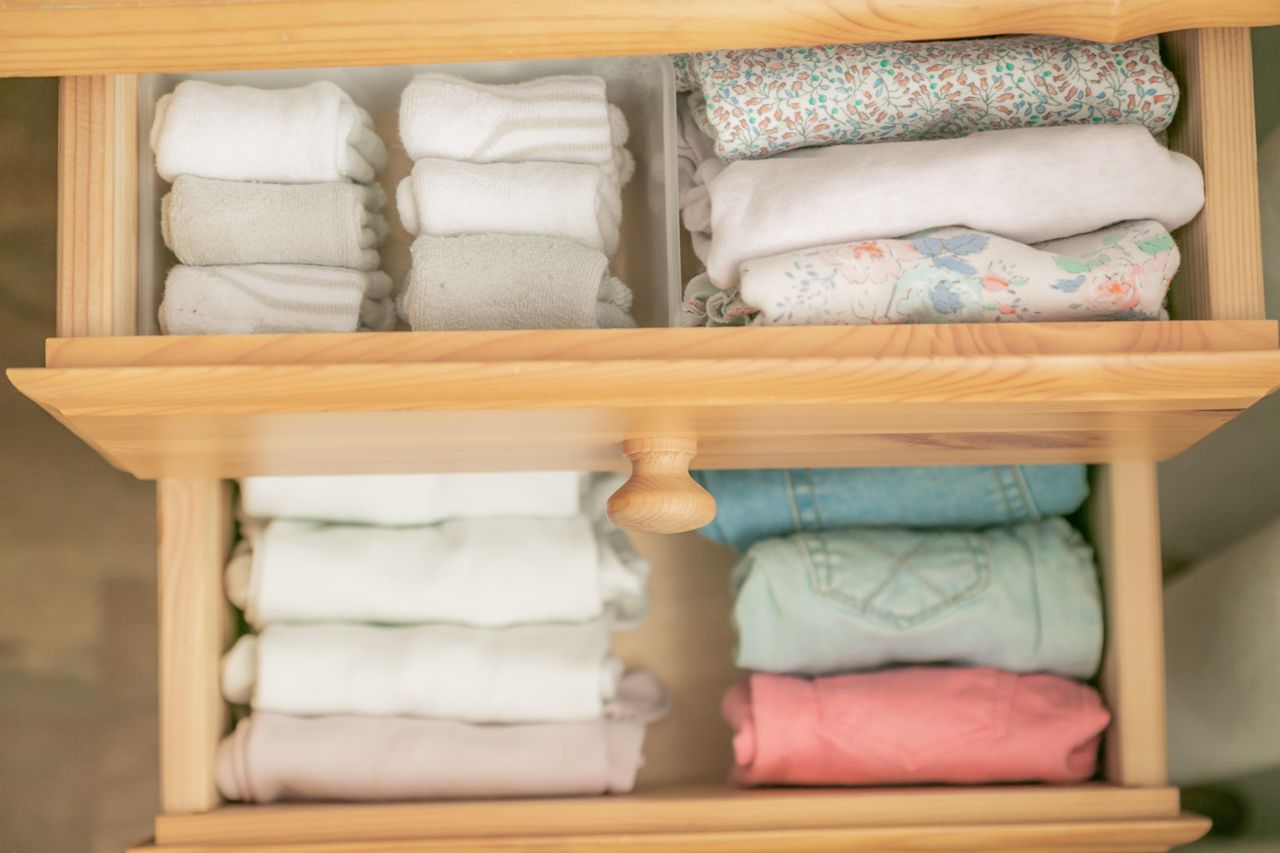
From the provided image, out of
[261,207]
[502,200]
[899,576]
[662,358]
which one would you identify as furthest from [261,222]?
[899,576]

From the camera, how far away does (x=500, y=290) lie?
65 cm

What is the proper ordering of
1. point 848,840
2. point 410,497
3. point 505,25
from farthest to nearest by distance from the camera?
1. point 410,497
2. point 848,840
3. point 505,25

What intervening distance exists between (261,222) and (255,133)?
53mm

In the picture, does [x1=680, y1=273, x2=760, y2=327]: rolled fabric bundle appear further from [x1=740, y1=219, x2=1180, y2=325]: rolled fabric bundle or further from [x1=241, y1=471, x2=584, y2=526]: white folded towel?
[x1=241, y1=471, x2=584, y2=526]: white folded towel

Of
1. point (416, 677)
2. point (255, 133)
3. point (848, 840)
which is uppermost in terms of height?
point (255, 133)

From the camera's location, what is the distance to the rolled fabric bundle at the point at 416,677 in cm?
82

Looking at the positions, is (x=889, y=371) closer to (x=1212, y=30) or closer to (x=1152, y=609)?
(x=1212, y=30)

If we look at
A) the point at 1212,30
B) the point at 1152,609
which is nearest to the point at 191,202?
the point at 1212,30

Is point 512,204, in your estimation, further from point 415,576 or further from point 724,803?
point 724,803

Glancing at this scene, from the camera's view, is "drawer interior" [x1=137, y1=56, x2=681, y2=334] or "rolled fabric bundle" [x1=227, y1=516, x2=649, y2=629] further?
"rolled fabric bundle" [x1=227, y1=516, x2=649, y2=629]

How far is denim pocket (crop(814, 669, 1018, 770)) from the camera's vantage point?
80cm

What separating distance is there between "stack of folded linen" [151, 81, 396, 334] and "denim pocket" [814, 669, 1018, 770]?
43 centimetres

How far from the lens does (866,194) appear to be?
62 cm

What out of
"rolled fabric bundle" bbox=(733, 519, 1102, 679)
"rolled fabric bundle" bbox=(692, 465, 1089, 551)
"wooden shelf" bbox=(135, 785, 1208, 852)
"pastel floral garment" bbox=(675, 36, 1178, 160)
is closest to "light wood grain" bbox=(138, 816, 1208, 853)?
"wooden shelf" bbox=(135, 785, 1208, 852)
